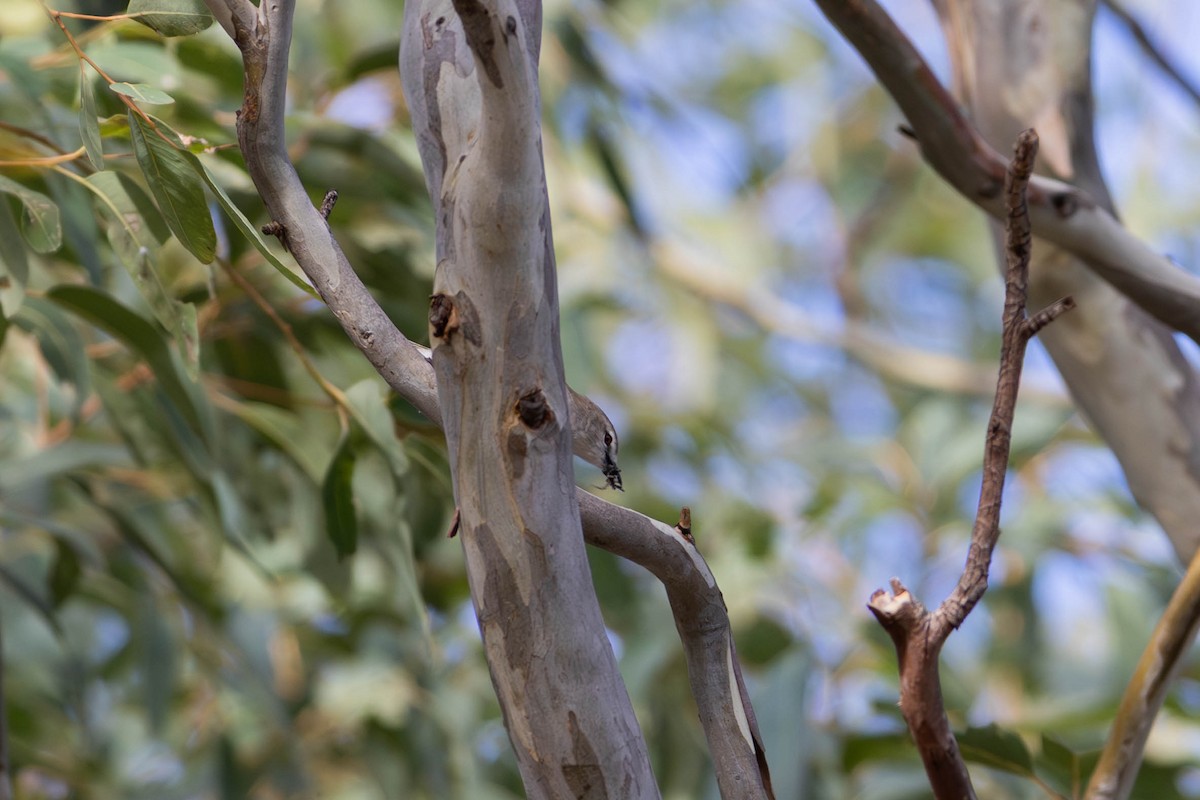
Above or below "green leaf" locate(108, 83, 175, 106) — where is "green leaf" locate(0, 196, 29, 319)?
above

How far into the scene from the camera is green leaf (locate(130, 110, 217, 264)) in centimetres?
47

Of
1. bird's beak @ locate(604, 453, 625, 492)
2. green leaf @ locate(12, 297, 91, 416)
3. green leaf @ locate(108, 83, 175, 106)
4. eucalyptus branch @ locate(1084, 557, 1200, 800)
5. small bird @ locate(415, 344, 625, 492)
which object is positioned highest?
green leaf @ locate(12, 297, 91, 416)

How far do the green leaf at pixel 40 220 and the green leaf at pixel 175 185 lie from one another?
3.6 inches

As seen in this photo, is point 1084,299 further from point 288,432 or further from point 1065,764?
point 288,432

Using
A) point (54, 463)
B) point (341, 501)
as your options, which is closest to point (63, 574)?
point (54, 463)

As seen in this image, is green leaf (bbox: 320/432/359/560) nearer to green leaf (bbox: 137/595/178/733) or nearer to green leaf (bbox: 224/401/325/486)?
green leaf (bbox: 224/401/325/486)

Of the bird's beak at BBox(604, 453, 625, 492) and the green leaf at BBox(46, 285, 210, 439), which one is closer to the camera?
the bird's beak at BBox(604, 453, 625, 492)

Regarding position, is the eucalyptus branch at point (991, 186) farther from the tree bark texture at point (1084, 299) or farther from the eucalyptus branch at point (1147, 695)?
the eucalyptus branch at point (1147, 695)

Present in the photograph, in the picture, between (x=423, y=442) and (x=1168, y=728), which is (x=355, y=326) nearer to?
(x=423, y=442)

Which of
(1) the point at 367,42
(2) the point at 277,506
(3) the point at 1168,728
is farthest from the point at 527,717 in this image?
(3) the point at 1168,728

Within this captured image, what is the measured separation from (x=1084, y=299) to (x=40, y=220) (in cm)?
63

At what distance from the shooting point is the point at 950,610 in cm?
42

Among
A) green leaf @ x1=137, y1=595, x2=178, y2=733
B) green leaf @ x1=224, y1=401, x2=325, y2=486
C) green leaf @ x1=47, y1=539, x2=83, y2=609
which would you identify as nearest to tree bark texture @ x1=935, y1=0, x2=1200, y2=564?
green leaf @ x1=224, y1=401, x2=325, y2=486

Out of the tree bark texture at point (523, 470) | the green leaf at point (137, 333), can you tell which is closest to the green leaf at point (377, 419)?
the green leaf at point (137, 333)
